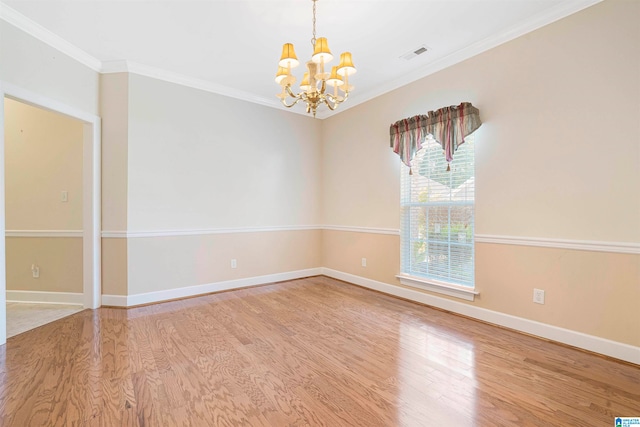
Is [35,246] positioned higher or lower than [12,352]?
higher

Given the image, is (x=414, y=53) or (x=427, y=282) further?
(x=427, y=282)

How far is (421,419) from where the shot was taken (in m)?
1.64

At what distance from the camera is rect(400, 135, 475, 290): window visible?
3.19 metres

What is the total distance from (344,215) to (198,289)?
238 centimetres

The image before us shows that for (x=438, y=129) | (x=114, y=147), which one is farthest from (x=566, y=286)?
(x=114, y=147)

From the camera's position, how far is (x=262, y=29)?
2.76 meters

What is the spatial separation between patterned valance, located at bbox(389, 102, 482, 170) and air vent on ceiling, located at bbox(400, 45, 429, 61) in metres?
0.63

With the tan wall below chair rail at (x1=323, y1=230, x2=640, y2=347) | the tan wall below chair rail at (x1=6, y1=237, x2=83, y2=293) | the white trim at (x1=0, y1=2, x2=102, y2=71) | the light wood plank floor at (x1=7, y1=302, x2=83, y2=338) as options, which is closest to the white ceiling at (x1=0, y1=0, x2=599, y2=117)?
the white trim at (x1=0, y1=2, x2=102, y2=71)

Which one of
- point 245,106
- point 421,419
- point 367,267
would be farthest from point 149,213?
point 421,419

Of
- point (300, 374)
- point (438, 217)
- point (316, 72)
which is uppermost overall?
point (316, 72)

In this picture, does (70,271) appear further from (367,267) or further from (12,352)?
(367,267)

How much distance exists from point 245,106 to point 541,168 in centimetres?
369

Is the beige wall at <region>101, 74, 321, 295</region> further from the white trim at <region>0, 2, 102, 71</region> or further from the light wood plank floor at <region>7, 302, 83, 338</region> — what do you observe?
the light wood plank floor at <region>7, 302, 83, 338</region>

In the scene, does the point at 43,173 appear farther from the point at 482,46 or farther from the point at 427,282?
the point at 482,46
